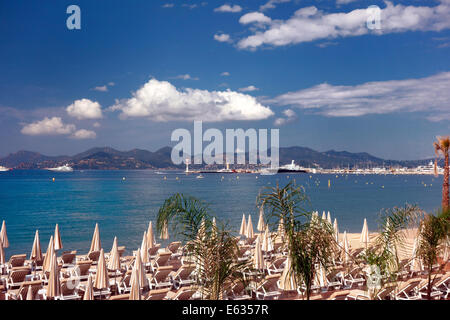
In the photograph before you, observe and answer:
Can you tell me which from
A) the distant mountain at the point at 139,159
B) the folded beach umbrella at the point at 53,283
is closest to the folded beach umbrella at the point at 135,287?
the folded beach umbrella at the point at 53,283

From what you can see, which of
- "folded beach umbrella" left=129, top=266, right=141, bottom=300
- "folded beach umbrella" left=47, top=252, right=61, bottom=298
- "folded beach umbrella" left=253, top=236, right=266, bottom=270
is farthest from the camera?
"folded beach umbrella" left=253, top=236, right=266, bottom=270

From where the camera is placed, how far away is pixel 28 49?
55.0 meters

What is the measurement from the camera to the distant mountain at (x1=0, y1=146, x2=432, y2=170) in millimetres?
146375

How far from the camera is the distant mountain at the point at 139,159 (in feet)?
480

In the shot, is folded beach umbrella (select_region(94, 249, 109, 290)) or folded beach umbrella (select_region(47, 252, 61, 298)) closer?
folded beach umbrella (select_region(47, 252, 61, 298))

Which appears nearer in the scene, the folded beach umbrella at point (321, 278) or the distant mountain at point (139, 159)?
the folded beach umbrella at point (321, 278)

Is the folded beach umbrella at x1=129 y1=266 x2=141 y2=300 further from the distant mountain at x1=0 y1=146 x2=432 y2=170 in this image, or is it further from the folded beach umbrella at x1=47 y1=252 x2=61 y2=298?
the distant mountain at x1=0 y1=146 x2=432 y2=170

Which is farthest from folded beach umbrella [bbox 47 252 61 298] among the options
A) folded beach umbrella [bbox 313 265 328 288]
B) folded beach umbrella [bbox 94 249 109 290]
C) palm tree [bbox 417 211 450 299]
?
palm tree [bbox 417 211 450 299]

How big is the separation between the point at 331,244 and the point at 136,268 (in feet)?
12.6

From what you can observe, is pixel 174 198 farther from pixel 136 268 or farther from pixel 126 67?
pixel 126 67

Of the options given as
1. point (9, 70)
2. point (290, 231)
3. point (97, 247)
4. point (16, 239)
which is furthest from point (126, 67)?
point (290, 231)

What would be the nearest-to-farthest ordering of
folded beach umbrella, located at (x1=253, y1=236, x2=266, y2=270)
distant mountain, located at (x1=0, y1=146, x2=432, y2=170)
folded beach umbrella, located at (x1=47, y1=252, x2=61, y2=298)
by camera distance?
folded beach umbrella, located at (x1=47, y1=252, x2=61, y2=298)
folded beach umbrella, located at (x1=253, y1=236, x2=266, y2=270)
distant mountain, located at (x1=0, y1=146, x2=432, y2=170)

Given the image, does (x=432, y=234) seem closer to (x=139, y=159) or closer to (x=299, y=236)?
(x=299, y=236)

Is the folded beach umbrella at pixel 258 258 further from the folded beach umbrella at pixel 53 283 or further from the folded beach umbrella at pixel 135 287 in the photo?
the folded beach umbrella at pixel 53 283
